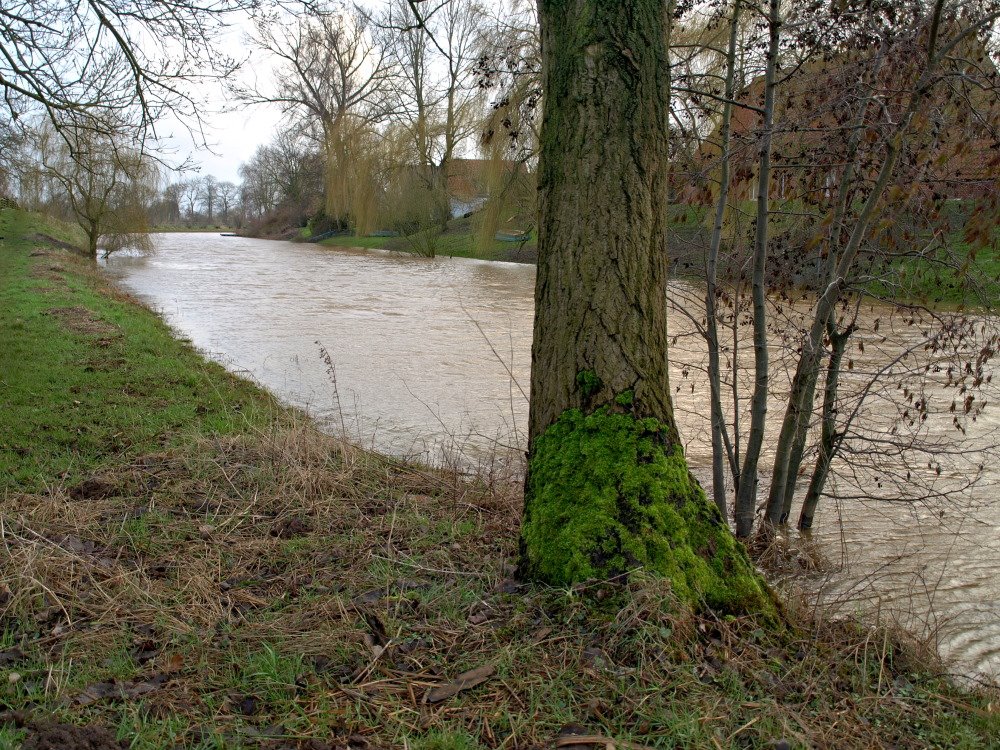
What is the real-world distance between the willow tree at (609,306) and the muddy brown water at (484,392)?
1116 mm

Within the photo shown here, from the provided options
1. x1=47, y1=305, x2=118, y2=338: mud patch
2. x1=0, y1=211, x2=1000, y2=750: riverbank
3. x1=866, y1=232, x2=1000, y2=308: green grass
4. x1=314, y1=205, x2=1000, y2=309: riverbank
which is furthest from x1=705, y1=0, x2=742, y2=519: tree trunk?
x1=47, y1=305, x2=118, y2=338: mud patch

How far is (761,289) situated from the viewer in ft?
15.4

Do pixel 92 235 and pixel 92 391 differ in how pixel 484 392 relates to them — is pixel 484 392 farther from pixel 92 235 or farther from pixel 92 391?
pixel 92 235

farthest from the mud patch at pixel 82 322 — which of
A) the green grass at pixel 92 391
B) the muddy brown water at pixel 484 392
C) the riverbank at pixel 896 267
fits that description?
the riverbank at pixel 896 267

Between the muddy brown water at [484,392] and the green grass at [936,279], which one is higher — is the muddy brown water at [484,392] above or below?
below

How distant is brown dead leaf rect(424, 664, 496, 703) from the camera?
2.47m

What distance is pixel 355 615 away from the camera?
9.61 feet

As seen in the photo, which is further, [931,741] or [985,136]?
[985,136]

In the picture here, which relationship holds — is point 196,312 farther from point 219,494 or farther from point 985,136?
point 985,136

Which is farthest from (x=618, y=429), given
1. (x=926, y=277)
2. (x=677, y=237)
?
(x=926, y=277)

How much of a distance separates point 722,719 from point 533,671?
617 mm

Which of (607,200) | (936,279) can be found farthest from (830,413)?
(607,200)

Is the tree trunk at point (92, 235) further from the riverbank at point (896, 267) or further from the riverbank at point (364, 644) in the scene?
the riverbank at point (896, 267)

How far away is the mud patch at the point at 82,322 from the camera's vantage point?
36.3 ft
